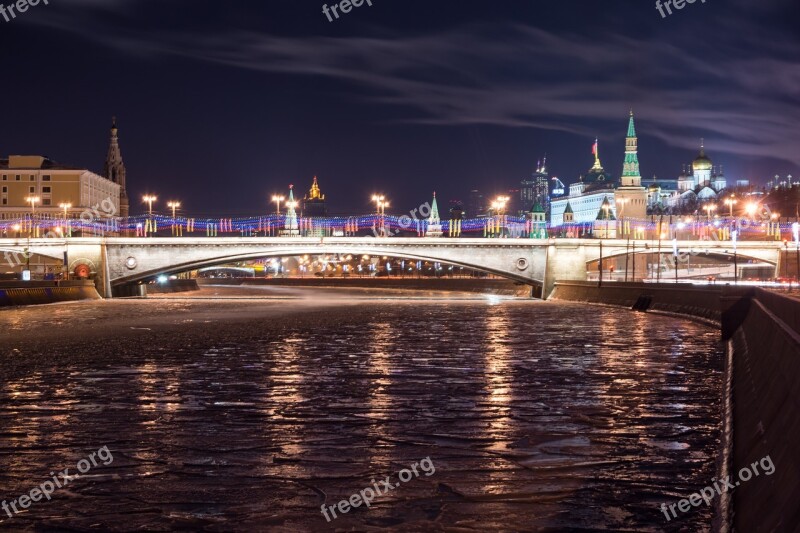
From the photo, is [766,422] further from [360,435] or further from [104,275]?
[104,275]

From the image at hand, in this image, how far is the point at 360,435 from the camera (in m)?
16.2

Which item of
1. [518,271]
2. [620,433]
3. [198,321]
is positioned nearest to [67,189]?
[518,271]

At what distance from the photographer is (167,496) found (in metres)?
12.1

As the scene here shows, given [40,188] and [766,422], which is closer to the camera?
[766,422]

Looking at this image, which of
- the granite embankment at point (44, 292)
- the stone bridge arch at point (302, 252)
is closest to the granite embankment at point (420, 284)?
the stone bridge arch at point (302, 252)
